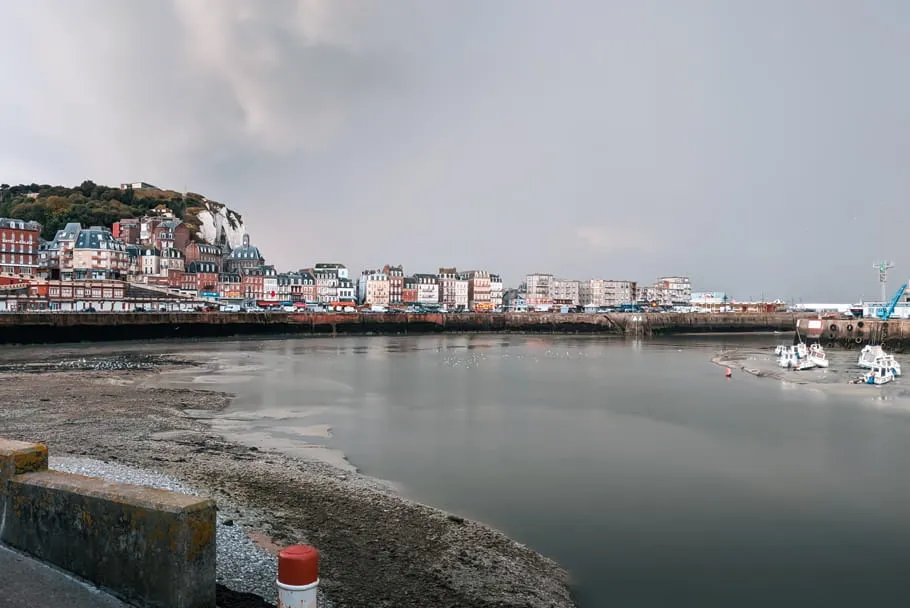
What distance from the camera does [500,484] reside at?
12.2m

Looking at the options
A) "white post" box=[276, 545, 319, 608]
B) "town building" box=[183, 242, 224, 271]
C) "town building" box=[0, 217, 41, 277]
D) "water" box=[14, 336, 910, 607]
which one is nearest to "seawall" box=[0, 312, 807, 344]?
"water" box=[14, 336, 910, 607]

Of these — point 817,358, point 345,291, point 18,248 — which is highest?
point 18,248

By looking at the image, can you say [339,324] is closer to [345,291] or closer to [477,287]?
[345,291]

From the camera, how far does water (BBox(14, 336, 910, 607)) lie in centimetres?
851

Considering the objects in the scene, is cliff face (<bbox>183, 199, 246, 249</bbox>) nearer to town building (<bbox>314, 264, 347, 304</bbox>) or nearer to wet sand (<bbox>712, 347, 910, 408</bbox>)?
town building (<bbox>314, 264, 347, 304</bbox>)

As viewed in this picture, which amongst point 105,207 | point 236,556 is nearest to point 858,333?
point 236,556

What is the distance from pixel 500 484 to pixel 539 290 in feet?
518

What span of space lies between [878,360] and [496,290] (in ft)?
383

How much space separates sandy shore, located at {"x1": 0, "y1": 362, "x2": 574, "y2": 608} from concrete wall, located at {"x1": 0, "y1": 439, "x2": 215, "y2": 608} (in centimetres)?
234

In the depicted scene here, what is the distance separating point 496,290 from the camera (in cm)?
14788

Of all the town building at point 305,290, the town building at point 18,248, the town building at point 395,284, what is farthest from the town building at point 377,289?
the town building at point 18,248

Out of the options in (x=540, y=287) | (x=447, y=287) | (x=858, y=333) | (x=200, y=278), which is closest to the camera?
(x=858, y=333)

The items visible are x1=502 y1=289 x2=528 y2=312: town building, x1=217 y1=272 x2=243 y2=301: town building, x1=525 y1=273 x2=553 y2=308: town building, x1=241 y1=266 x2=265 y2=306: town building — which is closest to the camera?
x1=217 y1=272 x2=243 y2=301: town building

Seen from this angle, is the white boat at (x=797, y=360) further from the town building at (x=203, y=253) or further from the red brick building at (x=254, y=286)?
the town building at (x=203, y=253)
